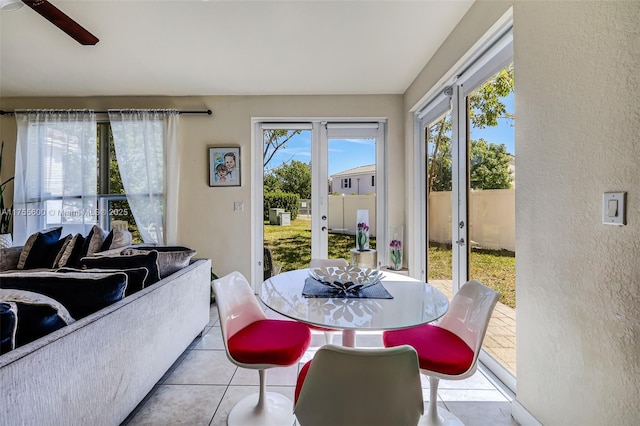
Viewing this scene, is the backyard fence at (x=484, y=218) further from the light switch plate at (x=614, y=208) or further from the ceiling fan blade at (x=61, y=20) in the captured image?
the ceiling fan blade at (x=61, y=20)

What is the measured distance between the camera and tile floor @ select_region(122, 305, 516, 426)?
1.53m

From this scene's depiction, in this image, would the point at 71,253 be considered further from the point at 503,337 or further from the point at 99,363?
the point at 503,337

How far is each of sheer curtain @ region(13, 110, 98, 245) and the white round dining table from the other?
3266mm

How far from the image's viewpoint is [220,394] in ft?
5.66

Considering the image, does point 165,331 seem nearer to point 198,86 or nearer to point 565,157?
point 565,157

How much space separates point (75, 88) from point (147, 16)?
2039 millimetres

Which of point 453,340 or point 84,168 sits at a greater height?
point 84,168

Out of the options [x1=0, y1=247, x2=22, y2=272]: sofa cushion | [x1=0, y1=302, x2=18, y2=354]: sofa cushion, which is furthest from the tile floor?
[x1=0, y1=247, x2=22, y2=272]: sofa cushion

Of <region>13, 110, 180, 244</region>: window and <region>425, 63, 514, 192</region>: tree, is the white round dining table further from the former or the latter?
<region>13, 110, 180, 244</region>: window

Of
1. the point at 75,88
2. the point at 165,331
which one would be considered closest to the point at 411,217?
the point at 165,331

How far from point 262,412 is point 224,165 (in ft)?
8.99

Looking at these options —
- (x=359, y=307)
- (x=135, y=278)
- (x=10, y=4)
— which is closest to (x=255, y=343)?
(x=359, y=307)

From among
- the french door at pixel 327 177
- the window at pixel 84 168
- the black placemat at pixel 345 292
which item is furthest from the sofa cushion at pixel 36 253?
the black placemat at pixel 345 292

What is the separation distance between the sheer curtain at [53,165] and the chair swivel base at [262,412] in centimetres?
321
